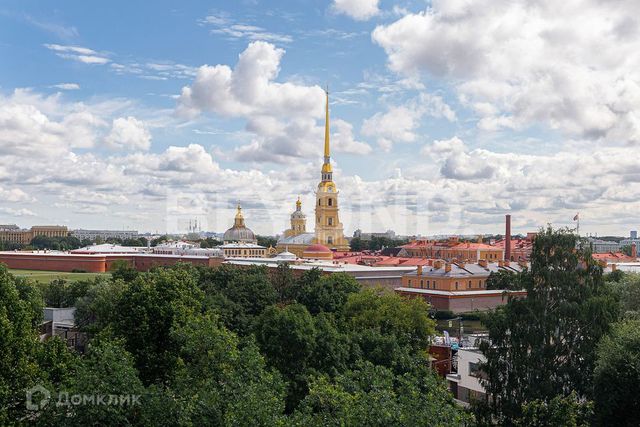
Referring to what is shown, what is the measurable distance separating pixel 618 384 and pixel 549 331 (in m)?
3.21

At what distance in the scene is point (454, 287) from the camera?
224 ft

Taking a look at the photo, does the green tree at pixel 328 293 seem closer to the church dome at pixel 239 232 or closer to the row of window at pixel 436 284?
the row of window at pixel 436 284

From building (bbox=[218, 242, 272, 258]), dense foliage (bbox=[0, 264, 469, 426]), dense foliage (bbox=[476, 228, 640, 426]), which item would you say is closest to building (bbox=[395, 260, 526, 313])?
dense foliage (bbox=[0, 264, 469, 426])

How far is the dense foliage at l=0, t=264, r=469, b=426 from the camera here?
17938mm

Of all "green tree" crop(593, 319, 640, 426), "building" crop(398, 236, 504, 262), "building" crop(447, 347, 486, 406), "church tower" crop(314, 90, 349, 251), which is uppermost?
"church tower" crop(314, 90, 349, 251)

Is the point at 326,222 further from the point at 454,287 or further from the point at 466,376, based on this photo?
the point at 466,376

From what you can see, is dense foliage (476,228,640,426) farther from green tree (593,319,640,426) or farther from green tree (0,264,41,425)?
green tree (0,264,41,425)

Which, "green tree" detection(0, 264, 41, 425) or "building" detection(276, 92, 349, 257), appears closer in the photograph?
"green tree" detection(0, 264, 41, 425)

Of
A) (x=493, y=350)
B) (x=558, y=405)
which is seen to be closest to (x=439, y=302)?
(x=493, y=350)

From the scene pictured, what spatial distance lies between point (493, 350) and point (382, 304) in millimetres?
13114

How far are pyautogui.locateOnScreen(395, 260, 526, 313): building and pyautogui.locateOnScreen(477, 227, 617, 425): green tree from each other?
1468 inches

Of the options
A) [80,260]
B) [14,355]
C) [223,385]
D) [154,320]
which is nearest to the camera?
[223,385]

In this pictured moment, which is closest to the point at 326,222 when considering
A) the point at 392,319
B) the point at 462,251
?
the point at 462,251

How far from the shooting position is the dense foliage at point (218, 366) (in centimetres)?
1794
